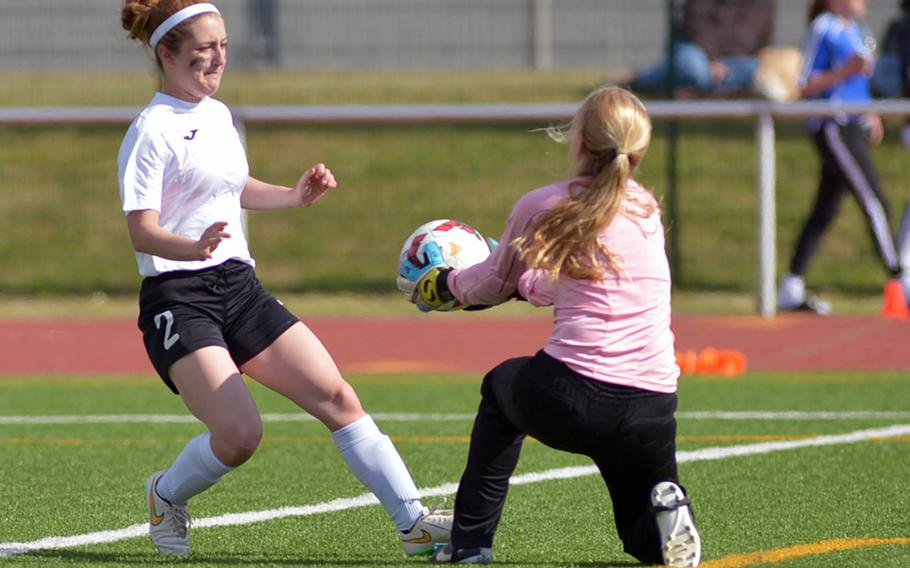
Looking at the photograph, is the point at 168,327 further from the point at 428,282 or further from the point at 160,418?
the point at 160,418

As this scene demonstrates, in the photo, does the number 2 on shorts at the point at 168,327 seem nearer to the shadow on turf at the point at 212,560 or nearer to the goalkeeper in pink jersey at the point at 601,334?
the shadow on turf at the point at 212,560

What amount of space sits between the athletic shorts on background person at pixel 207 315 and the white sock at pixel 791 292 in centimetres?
792

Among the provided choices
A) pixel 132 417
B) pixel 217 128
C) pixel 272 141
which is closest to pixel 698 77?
pixel 272 141

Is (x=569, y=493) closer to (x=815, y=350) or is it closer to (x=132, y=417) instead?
(x=132, y=417)

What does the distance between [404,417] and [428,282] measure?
3534 mm

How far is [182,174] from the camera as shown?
5199 millimetres

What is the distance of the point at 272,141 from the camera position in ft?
58.3

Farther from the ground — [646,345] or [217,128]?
[217,128]

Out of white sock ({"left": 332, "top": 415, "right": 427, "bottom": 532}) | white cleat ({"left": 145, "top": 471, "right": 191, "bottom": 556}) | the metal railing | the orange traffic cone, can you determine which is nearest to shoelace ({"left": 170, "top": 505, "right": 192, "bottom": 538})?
white cleat ({"left": 145, "top": 471, "right": 191, "bottom": 556})

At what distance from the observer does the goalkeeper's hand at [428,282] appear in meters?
5.09

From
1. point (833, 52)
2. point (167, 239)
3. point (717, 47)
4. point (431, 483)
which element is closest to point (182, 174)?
point (167, 239)

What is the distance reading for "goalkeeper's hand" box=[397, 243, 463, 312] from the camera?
509cm

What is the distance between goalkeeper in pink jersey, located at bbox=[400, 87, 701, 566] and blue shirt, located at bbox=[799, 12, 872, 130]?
316 inches

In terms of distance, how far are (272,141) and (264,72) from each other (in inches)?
38.7
